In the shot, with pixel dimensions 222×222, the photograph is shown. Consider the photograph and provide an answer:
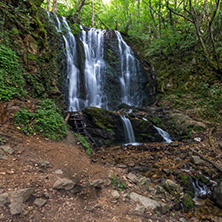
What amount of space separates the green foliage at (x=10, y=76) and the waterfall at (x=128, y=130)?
555cm

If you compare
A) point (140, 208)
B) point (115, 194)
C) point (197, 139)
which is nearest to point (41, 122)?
point (115, 194)

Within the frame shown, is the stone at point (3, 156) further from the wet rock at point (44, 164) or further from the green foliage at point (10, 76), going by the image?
the green foliage at point (10, 76)

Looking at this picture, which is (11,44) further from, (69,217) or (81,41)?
(81,41)

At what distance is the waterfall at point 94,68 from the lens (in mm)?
11977

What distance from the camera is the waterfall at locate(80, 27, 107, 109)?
12.0 meters

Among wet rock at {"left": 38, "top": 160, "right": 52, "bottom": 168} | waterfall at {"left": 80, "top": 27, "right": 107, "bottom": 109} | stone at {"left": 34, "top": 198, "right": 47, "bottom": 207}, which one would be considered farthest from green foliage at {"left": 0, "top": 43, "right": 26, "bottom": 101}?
waterfall at {"left": 80, "top": 27, "right": 107, "bottom": 109}

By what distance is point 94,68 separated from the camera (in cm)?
1273

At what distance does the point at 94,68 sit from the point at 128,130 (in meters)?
7.43

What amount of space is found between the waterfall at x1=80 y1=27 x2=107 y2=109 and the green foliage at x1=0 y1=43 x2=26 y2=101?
6.35m

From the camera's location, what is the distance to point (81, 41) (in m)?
12.6

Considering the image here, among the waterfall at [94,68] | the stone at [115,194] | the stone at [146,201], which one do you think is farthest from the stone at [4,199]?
the waterfall at [94,68]

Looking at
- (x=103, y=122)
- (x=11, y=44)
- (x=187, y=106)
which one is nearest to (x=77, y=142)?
(x=103, y=122)

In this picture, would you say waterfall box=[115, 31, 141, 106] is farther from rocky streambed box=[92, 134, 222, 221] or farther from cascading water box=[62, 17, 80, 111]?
rocky streambed box=[92, 134, 222, 221]

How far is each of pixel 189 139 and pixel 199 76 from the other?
5950 millimetres
